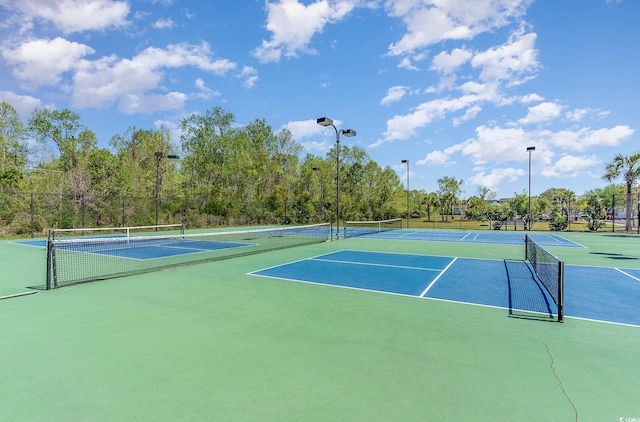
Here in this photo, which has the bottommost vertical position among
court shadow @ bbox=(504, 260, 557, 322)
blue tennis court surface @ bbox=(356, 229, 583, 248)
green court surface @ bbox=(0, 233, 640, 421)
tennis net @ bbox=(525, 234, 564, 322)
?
blue tennis court surface @ bbox=(356, 229, 583, 248)

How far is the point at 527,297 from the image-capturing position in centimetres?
698

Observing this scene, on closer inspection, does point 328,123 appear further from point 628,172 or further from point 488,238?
point 628,172

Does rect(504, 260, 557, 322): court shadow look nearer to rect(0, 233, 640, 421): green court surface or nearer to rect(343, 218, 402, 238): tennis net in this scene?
rect(0, 233, 640, 421): green court surface

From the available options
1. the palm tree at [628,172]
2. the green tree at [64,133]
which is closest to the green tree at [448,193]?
the palm tree at [628,172]

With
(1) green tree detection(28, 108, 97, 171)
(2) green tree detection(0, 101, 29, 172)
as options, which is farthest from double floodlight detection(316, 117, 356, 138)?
(2) green tree detection(0, 101, 29, 172)

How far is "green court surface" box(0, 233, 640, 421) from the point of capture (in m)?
2.98

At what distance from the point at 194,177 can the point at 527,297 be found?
37.1 metres

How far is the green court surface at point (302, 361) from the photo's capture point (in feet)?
9.79

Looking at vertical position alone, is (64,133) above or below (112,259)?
above

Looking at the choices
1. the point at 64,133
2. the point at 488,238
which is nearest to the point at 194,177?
the point at 64,133

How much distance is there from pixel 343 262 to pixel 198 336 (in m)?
7.33

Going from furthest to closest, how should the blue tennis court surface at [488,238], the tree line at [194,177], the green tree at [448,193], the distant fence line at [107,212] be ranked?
the green tree at [448,193] < the tree line at [194,177] < the distant fence line at [107,212] < the blue tennis court surface at [488,238]

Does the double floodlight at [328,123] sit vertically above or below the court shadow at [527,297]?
above

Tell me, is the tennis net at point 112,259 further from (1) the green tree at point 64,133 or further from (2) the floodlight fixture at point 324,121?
(1) the green tree at point 64,133
